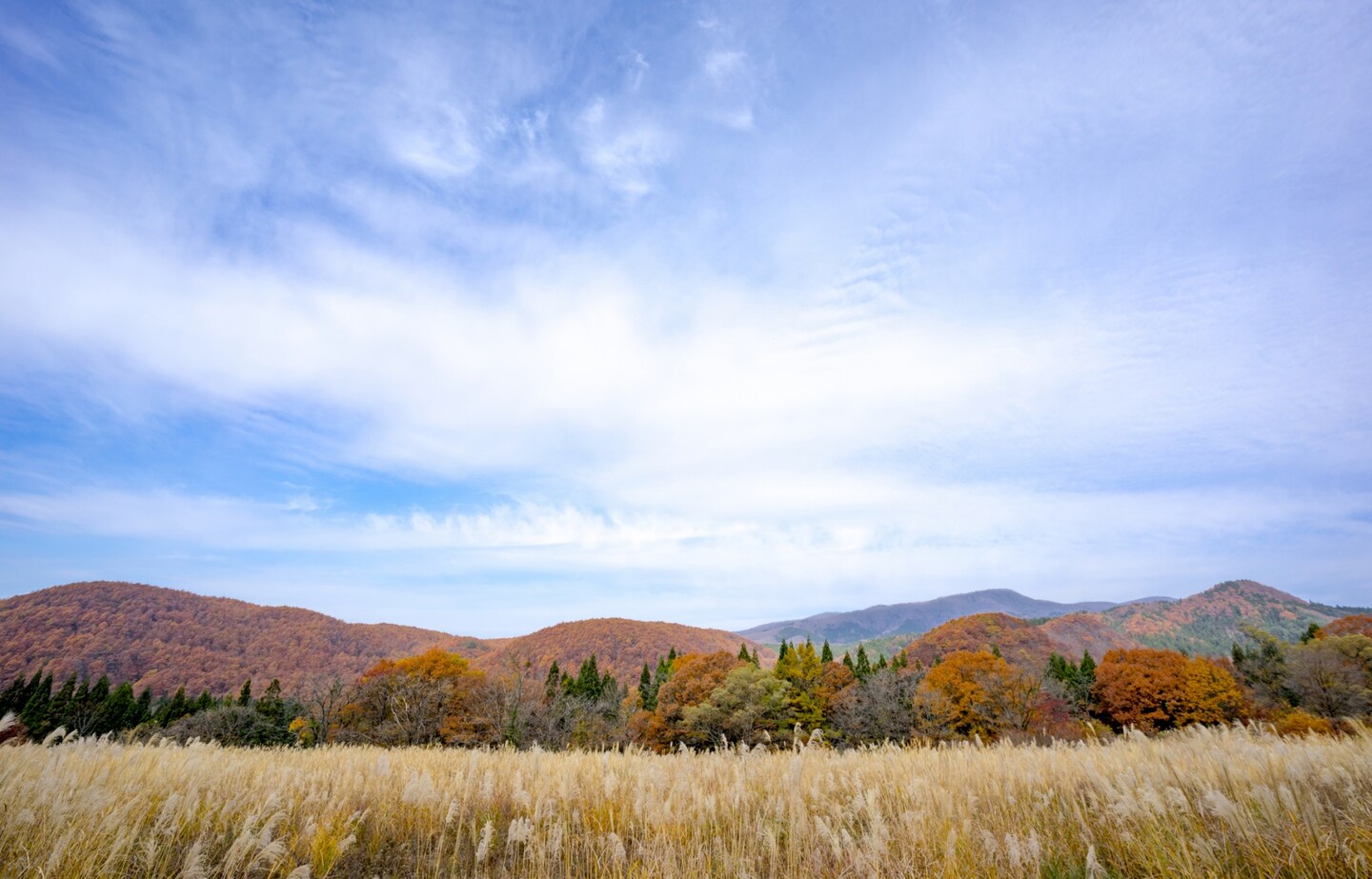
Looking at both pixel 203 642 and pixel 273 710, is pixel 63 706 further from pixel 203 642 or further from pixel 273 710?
pixel 203 642

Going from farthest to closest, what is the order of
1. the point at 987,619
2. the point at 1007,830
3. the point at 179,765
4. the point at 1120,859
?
the point at 987,619, the point at 179,765, the point at 1007,830, the point at 1120,859

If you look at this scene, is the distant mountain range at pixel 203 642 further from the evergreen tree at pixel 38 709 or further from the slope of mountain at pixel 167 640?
the evergreen tree at pixel 38 709

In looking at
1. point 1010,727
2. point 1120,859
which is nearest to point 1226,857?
point 1120,859

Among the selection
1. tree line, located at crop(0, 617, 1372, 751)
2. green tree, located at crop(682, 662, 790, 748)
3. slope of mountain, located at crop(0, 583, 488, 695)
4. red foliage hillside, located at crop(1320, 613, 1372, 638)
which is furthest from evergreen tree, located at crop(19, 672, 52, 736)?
red foliage hillside, located at crop(1320, 613, 1372, 638)

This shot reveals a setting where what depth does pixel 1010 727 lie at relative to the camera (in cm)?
5519

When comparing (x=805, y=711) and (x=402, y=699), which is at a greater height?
(x=402, y=699)

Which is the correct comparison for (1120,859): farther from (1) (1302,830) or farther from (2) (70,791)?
(2) (70,791)

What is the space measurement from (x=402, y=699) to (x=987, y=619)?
139363 mm

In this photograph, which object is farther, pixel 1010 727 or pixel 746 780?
pixel 1010 727

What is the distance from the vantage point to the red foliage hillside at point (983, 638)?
12319cm

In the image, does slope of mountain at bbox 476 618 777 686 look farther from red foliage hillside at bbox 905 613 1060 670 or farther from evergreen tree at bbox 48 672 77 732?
evergreen tree at bbox 48 672 77 732

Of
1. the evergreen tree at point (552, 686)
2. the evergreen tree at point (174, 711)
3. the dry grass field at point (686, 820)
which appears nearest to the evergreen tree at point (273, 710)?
the evergreen tree at point (174, 711)

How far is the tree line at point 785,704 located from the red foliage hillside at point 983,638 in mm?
50187

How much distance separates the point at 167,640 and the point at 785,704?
19869 cm
